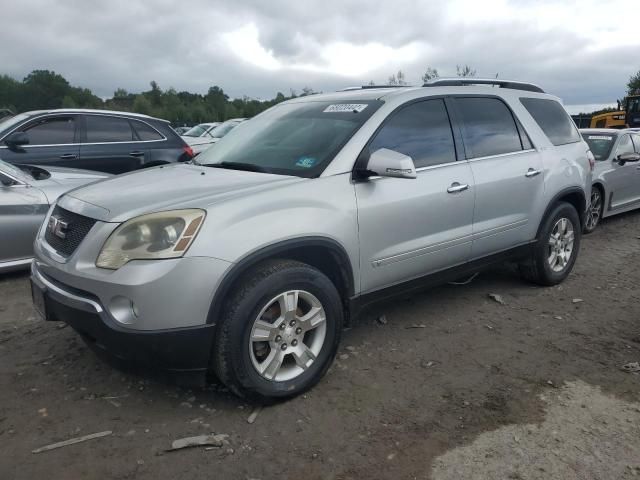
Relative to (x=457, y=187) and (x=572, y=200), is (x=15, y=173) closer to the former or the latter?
(x=457, y=187)

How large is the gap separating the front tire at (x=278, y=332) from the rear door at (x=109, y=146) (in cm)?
556

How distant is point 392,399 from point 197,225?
1462 millimetres

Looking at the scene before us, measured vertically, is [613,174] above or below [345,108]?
below

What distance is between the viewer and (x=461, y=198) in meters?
3.91

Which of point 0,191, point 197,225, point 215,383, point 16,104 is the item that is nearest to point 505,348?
point 215,383

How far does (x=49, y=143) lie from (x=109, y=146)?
2.50 feet

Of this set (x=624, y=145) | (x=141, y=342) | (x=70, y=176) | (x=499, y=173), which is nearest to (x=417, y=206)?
(x=499, y=173)

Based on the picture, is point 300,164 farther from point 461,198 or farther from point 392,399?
point 392,399

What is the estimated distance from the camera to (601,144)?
8352 mm

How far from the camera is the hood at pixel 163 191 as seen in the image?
9.23 ft

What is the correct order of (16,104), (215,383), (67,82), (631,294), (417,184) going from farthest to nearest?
(67,82), (16,104), (631,294), (417,184), (215,383)

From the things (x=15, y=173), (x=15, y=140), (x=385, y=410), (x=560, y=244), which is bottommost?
(x=385, y=410)

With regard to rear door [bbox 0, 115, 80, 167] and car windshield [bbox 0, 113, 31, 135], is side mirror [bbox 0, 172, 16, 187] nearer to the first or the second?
rear door [bbox 0, 115, 80, 167]

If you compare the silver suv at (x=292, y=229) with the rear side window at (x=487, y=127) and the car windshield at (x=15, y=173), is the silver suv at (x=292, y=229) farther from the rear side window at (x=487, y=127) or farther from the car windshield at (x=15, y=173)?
the car windshield at (x=15, y=173)
